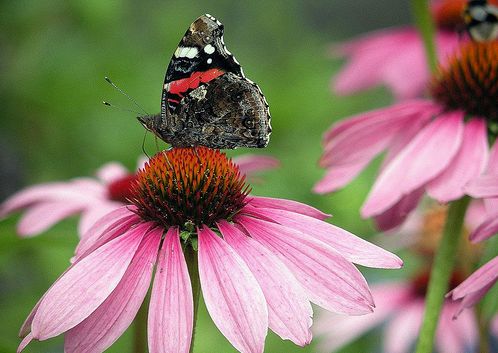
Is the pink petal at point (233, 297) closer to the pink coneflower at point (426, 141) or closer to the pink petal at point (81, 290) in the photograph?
the pink petal at point (81, 290)

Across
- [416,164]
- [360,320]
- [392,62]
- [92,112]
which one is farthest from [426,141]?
[92,112]

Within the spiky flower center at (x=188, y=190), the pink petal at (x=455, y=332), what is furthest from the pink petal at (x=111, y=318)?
the pink petal at (x=455, y=332)

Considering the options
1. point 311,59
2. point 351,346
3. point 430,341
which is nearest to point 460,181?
point 430,341

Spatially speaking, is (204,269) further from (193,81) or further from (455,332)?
(455,332)

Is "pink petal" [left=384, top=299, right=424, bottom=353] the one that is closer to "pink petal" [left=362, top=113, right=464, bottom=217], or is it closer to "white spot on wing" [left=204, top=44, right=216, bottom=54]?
"pink petal" [left=362, top=113, right=464, bottom=217]

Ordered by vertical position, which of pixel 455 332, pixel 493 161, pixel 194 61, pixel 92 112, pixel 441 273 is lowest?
pixel 455 332

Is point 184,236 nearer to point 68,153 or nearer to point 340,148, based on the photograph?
point 340,148
